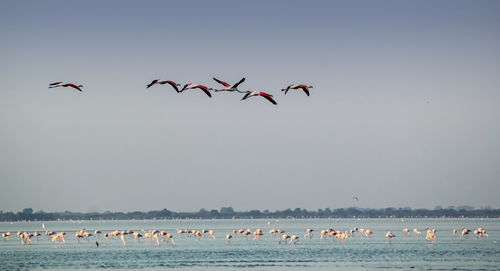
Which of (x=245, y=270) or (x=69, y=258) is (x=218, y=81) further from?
(x=69, y=258)

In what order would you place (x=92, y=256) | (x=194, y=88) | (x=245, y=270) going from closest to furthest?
(x=194, y=88) → (x=245, y=270) → (x=92, y=256)

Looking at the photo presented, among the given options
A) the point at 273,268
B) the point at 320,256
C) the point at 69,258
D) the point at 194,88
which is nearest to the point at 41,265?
the point at 69,258

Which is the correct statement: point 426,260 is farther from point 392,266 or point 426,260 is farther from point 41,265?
point 41,265

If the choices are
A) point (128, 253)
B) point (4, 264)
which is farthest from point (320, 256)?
point (4, 264)

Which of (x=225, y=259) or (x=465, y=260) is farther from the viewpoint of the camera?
(x=225, y=259)

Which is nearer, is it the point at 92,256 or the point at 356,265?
the point at 356,265

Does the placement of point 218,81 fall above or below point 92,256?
above

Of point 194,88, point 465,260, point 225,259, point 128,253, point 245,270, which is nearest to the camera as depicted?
point 194,88

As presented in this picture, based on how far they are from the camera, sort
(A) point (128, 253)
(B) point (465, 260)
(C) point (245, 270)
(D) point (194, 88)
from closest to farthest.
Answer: (D) point (194, 88) → (C) point (245, 270) → (B) point (465, 260) → (A) point (128, 253)

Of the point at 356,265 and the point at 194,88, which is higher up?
the point at 194,88

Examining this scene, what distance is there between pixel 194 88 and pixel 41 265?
45.3 meters

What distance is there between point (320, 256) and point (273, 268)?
14165mm

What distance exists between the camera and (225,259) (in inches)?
2808

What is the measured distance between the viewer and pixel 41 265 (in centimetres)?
6694
